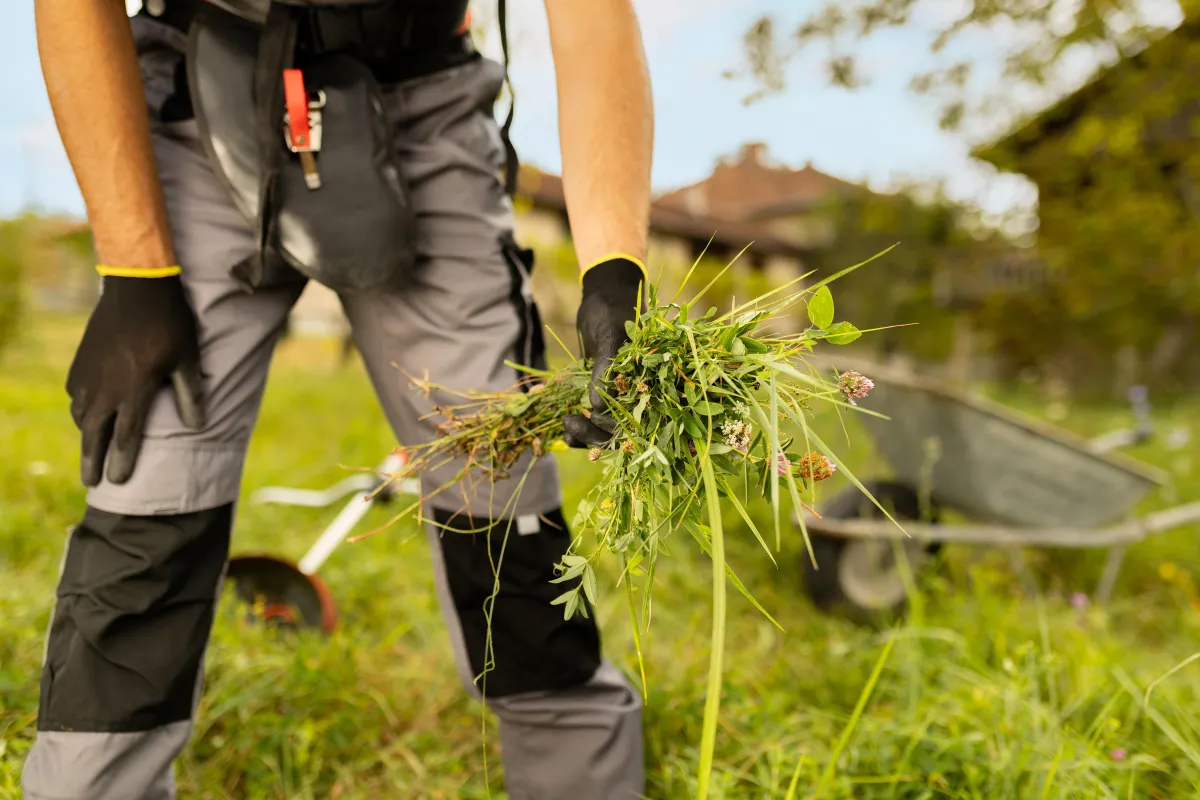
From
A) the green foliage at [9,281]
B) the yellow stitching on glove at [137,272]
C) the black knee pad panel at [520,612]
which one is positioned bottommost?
the black knee pad panel at [520,612]

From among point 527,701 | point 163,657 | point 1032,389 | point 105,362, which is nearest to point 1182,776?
point 527,701

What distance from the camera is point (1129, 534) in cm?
283

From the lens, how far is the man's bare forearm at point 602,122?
1218 mm

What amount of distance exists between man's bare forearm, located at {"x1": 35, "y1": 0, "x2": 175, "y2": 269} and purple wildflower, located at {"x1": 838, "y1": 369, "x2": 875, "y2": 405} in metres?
1.04

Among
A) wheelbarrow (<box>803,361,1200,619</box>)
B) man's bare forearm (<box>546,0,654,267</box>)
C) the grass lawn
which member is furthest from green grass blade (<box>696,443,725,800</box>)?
wheelbarrow (<box>803,361,1200,619</box>)

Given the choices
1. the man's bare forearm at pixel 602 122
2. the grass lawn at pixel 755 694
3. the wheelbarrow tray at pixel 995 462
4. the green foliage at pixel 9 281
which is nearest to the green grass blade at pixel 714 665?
the grass lawn at pixel 755 694

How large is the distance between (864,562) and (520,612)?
6.25ft

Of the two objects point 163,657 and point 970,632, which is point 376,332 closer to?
point 163,657

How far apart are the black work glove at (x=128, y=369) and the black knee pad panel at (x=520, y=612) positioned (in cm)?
48

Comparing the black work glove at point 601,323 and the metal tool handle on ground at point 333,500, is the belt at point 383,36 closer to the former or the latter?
the black work glove at point 601,323

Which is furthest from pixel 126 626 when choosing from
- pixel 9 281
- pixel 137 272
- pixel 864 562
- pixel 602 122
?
pixel 9 281

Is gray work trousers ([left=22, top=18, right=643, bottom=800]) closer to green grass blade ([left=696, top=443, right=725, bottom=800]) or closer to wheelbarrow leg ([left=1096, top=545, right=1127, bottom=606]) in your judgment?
green grass blade ([left=696, top=443, right=725, bottom=800])

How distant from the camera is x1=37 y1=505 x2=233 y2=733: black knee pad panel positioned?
1.21 meters

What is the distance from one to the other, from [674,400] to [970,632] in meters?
1.75
